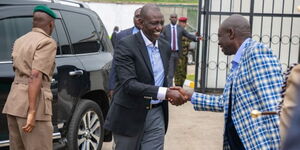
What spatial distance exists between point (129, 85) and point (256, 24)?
7169 millimetres

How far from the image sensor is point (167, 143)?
23.7 feet

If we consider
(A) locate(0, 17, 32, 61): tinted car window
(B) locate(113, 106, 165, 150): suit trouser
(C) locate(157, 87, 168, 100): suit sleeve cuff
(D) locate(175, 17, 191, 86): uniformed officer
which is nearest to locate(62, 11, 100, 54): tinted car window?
(A) locate(0, 17, 32, 61): tinted car window

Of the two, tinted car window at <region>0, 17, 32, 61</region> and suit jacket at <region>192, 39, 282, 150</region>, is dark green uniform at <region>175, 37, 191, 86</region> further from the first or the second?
suit jacket at <region>192, 39, 282, 150</region>

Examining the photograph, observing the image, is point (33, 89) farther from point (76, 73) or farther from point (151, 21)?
point (76, 73)

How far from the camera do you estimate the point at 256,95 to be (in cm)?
328

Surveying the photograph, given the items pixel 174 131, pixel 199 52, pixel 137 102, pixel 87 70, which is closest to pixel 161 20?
pixel 137 102

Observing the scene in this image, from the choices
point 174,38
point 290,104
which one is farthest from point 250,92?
point 174,38

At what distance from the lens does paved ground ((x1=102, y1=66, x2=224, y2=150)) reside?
7.14 metres

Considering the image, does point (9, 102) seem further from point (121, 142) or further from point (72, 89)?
point (72, 89)

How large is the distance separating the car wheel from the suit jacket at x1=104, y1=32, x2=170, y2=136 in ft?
4.48

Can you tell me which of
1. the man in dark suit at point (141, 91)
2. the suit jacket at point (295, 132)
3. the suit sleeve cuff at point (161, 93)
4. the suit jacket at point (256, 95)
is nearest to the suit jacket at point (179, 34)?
the man in dark suit at point (141, 91)

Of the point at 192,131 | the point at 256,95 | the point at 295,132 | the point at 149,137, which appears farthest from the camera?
the point at 192,131

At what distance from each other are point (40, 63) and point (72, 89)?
1.50 m

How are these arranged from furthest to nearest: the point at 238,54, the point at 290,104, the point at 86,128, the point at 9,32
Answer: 1. the point at 86,128
2. the point at 9,32
3. the point at 238,54
4. the point at 290,104
